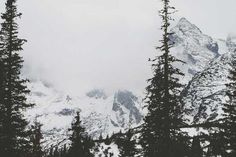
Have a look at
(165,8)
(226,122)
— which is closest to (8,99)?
(165,8)

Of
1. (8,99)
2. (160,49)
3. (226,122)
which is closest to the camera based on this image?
(8,99)

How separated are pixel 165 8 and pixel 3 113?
13.2m

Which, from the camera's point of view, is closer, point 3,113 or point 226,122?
point 3,113

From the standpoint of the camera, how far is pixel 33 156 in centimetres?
3922

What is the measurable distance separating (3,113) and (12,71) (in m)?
2.68

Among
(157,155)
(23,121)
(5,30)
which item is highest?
(5,30)

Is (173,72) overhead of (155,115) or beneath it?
overhead

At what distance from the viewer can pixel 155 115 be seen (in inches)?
1307

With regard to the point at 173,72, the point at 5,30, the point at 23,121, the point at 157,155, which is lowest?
the point at 157,155

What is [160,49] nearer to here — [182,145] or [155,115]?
[155,115]

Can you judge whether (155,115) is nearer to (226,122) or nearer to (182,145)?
(182,145)

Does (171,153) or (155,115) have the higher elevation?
(155,115)

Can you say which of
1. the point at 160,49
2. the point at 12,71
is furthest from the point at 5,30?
the point at 160,49

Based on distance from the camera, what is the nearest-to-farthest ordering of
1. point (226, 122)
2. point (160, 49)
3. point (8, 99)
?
1. point (8, 99)
2. point (160, 49)
3. point (226, 122)
